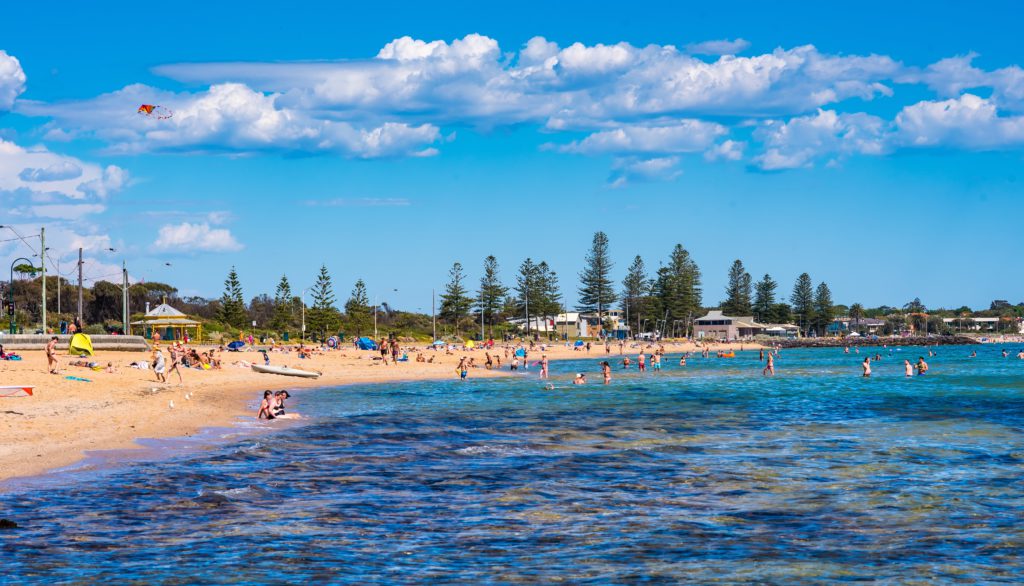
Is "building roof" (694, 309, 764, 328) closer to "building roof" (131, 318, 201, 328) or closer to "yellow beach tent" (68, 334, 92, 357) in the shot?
"building roof" (131, 318, 201, 328)

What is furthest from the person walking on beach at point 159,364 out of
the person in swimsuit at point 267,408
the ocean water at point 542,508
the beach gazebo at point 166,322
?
the beach gazebo at point 166,322

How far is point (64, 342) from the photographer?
49562mm

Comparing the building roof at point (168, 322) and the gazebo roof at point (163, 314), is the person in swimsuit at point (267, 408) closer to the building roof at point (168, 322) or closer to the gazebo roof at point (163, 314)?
the building roof at point (168, 322)

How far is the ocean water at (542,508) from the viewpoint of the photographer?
34.6 feet

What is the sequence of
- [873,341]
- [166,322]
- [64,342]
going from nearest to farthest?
[64,342] → [166,322] → [873,341]

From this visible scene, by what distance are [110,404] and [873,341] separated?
156629 mm

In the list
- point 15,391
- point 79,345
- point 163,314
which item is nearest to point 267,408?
point 15,391

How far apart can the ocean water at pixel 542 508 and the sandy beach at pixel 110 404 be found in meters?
2.16

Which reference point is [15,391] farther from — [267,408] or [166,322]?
[166,322]

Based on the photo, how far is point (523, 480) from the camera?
54.6 ft

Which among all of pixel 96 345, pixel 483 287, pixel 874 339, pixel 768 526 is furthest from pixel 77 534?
pixel 874 339

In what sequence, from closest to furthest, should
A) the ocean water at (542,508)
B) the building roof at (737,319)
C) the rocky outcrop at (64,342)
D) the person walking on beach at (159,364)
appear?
the ocean water at (542,508) < the person walking on beach at (159,364) < the rocky outcrop at (64,342) < the building roof at (737,319)

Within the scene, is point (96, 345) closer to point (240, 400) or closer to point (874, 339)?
point (240, 400)

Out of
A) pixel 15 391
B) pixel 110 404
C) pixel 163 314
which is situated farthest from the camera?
pixel 163 314
